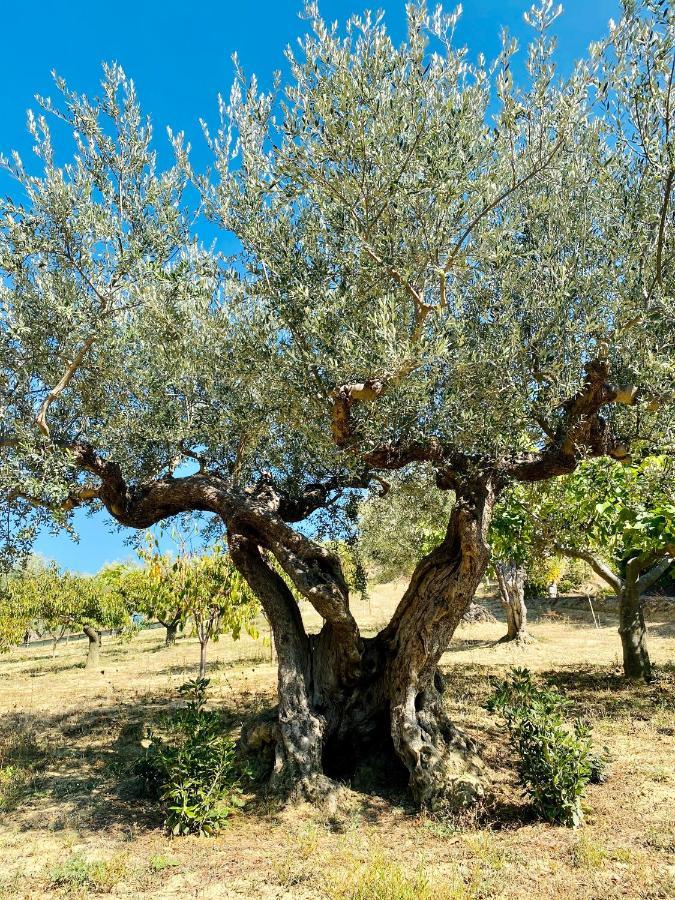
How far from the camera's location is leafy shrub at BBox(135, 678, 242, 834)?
835 centimetres

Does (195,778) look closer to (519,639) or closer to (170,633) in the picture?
(519,639)

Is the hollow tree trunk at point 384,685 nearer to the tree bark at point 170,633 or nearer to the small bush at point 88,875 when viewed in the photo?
the small bush at point 88,875

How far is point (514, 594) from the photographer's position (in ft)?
76.9

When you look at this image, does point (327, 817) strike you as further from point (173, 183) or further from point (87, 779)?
point (173, 183)

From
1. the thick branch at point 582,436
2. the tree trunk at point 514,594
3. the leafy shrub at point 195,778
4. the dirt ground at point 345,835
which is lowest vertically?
the dirt ground at point 345,835

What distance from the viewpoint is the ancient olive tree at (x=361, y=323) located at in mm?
6566

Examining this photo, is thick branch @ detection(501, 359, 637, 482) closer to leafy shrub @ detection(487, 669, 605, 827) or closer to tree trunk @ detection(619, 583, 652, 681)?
leafy shrub @ detection(487, 669, 605, 827)

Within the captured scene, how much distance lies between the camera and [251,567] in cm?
1062

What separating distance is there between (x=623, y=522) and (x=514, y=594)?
11.1 metres

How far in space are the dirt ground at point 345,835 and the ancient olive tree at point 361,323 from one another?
0.84 meters

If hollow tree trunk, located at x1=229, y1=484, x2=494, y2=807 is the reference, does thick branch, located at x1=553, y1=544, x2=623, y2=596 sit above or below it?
above

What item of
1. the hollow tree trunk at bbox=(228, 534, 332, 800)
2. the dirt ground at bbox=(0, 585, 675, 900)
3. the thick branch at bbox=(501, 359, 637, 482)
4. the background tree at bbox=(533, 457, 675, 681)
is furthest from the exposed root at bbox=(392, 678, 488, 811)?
the background tree at bbox=(533, 457, 675, 681)

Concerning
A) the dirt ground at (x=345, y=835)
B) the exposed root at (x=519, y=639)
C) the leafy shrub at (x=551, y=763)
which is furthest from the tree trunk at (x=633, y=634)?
the leafy shrub at (x=551, y=763)

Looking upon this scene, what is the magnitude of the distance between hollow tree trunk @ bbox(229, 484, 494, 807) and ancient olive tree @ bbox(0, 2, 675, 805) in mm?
42
